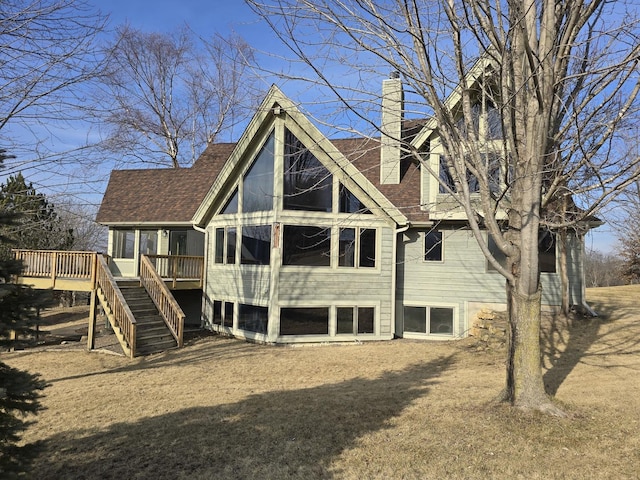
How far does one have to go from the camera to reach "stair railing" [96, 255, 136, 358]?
1229 centimetres

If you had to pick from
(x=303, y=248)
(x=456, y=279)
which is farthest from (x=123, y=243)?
(x=456, y=279)

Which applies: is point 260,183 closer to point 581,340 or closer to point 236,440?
point 236,440

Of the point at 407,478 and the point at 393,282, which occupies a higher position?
the point at 393,282

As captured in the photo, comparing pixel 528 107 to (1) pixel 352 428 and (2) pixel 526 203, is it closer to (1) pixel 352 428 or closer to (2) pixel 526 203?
(2) pixel 526 203

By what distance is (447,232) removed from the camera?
580 inches

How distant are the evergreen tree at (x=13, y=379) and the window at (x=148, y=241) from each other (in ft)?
49.3

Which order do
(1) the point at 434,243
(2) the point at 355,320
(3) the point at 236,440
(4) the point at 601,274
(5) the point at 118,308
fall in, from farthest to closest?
(4) the point at 601,274 < (1) the point at 434,243 < (2) the point at 355,320 < (5) the point at 118,308 < (3) the point at 236,440

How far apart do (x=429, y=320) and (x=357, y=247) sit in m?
3.64

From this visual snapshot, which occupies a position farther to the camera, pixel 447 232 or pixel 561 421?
pixel 447 232

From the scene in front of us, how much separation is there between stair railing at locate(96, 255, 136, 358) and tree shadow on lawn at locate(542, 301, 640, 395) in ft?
33.9

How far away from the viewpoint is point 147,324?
13562mm

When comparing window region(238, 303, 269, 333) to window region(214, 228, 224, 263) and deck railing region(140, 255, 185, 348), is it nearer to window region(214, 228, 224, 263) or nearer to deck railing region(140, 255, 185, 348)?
deck railing region(140, 255, 185, 348)

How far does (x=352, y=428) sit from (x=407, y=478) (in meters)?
1.55

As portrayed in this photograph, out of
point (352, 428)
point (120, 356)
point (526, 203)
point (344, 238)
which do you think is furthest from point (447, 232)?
point (120, 356)
